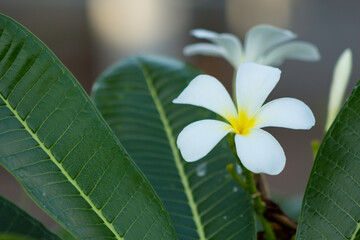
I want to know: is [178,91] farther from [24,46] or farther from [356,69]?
[356,69]

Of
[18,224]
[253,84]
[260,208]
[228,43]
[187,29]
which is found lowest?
[18,224]

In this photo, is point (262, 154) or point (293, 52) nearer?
point (262, 154)

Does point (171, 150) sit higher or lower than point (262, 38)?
lower

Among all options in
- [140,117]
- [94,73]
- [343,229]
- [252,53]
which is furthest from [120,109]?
[94,73]

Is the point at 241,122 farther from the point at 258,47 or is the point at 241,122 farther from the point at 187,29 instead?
the point at 187,29

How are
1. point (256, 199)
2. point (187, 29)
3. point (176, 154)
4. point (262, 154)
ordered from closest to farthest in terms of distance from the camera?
point (262, 154) → point (256, 199) → point (176, 154) → point (187, 29)

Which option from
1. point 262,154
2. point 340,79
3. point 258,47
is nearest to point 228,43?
point 258,47
